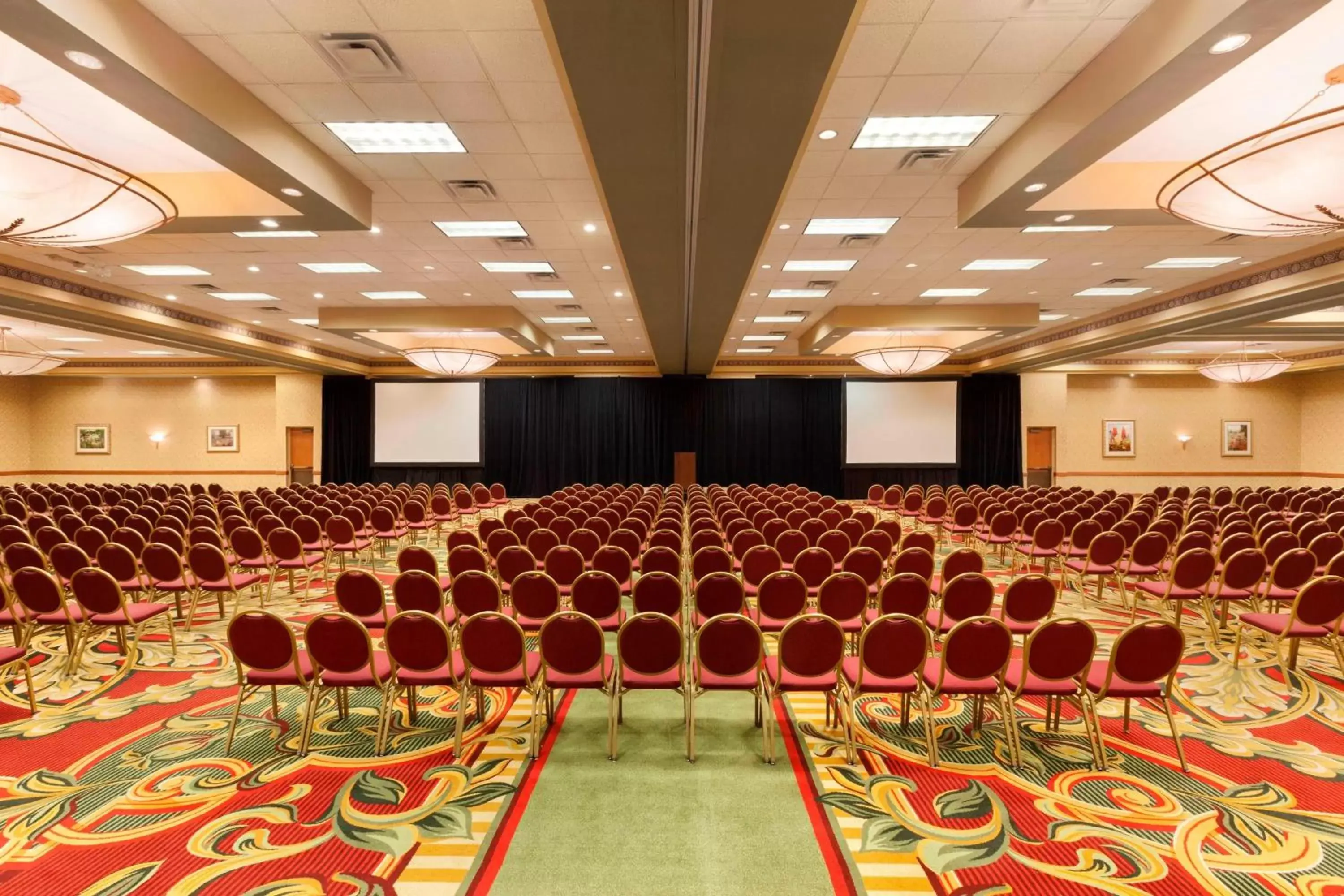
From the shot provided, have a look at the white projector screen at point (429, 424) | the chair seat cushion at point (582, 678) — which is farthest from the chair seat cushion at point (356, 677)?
the white projector screen at point (429, 424)

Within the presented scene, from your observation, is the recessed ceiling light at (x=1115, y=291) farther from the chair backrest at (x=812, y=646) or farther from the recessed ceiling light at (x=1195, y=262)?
the chair backrest at (x=812, y=646)

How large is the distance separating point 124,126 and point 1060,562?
1127 centimetres

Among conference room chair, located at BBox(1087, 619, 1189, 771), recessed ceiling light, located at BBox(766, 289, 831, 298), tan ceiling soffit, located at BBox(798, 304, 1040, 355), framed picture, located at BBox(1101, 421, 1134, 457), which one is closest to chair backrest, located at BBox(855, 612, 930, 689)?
conference room chair, located at BBox(1087, 619, 1189, 771)

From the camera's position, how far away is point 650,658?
167 inches

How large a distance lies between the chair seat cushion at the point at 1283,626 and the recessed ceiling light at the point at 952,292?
681 cm

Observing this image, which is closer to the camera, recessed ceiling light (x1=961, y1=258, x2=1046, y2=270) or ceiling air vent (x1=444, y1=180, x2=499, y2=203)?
Result: ceiling air vent (x1=444, y1=180, x2=499, y2=203)

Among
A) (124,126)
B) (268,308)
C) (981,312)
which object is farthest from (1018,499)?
(268,308)

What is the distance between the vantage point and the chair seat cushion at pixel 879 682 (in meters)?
4.07

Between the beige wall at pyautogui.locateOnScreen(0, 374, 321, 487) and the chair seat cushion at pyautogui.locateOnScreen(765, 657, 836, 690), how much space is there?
20660 mm

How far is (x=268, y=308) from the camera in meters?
12.9

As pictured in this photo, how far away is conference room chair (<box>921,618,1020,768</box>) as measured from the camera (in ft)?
13.1

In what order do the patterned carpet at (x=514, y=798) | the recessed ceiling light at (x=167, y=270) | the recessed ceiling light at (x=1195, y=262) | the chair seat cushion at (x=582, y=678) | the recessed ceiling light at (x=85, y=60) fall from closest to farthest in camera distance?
the patterned carpet at (x=514, y=798) < the recessed ceiling light at (x=85, y=60) < the chair seat cushion at (x=582, y=678) < the recessed ceiling light at (x=1195, y=262) < the recessed ceiling light at (x=167, y=270)

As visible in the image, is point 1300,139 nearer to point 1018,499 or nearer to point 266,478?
point 1018,499

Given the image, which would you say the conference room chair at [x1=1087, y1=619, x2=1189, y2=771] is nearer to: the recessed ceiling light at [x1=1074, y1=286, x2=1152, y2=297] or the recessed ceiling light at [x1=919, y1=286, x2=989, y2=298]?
the recessed ceiling light at [x1=919, y1=286, x2=989, y2=298]
